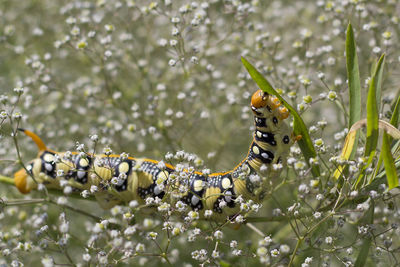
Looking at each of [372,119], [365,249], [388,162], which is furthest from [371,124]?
[365,249]

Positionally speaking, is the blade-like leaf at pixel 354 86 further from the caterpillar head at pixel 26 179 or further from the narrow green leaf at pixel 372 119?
the caterpillar head at pixel 26 179

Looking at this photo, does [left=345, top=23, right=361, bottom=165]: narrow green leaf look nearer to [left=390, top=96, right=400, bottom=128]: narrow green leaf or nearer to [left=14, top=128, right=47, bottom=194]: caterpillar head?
[left=390, top=96, right=400, bottom=128]: narrow green leaf

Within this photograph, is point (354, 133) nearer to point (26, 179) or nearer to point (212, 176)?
point (212, 176)

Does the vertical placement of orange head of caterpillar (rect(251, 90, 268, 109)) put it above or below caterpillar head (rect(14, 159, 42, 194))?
below

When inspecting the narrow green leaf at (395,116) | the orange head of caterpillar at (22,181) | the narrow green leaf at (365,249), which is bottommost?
the narrow green leaf at (365,249)

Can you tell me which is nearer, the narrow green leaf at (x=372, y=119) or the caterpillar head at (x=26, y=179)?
the narrow green leaf at (x=372, y=119)

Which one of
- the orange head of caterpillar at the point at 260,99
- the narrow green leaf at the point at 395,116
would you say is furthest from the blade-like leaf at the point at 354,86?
the orange head of caterpillar at the point at 260,99

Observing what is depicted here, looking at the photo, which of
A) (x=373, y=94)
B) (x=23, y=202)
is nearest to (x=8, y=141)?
(x=23, y=202)

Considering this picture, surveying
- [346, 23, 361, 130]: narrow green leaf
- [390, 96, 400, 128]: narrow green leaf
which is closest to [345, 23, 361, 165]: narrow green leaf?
[346, 23, 361, 130]: narrow green leaf
